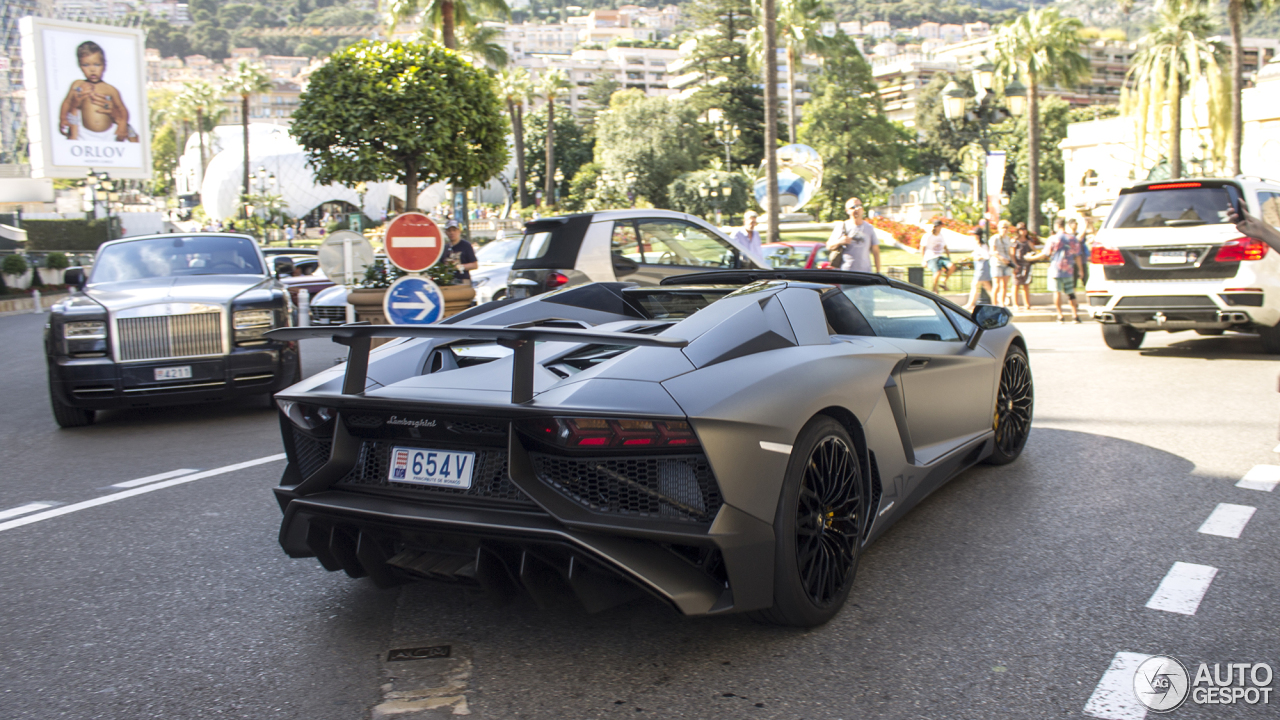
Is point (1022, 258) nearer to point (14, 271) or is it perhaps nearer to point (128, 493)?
point (128, 493)

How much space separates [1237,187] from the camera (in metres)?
10.4

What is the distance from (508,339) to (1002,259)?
15157 mm

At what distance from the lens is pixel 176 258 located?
9.59 m

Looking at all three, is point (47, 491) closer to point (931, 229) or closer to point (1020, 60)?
point (931, 229)

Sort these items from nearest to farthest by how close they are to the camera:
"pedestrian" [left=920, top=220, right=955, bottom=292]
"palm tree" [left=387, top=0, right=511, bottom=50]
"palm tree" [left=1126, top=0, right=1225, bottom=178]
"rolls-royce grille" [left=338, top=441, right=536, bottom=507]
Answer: "rolls-royce grille" [left=338, top=441, right=536, bottom=507] < "pedestrian" [left=920, top=220, right=955, bottom=292] < "palm tree" [left=387, top=0, right=511, bottom=50] < "palm tree" [left=1126, top=0, right=1225, bottom=178]

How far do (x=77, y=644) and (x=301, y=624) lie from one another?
75 centimetres

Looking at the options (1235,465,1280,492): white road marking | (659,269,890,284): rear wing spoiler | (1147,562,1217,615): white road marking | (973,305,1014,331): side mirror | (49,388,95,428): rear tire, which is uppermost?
(659,269,890,284): rear wing spoiler

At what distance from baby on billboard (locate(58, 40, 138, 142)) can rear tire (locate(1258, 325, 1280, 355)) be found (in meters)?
59.2

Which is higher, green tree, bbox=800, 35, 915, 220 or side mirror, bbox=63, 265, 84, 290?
→ green tree, bbox=800, 35, 915, 220

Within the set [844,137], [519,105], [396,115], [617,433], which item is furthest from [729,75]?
[617,433]

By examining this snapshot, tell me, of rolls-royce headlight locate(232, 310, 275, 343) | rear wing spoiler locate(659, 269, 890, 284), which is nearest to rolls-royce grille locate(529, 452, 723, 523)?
rear wing spoiler locate(659, 269, 890, 284)

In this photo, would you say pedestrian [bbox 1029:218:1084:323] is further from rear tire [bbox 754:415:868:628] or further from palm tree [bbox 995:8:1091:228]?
palm tree [bbox 995:8:1091:228]

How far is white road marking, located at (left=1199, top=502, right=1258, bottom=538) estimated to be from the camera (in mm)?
4617

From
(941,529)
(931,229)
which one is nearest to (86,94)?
(931,229)
